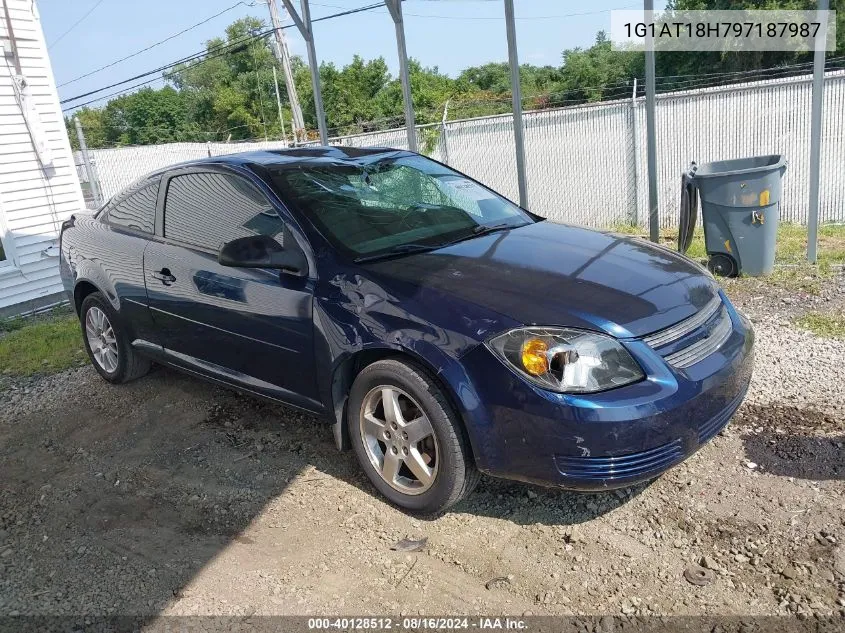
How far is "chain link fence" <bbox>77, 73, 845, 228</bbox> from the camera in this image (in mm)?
10648

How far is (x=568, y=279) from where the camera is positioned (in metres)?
3.05

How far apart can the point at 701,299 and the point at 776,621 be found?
136cm

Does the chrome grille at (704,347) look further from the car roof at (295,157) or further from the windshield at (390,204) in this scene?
the car roof at (295,157)

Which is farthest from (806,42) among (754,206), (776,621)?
(776,621)

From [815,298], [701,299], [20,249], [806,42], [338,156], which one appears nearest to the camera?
[701,299]

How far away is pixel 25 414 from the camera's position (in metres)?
5.04

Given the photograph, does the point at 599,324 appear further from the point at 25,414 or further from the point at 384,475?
the point at 25,414

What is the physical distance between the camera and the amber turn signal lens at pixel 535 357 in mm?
2680

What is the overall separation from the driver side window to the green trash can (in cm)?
455

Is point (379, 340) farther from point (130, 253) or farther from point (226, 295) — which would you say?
point (130, 253)

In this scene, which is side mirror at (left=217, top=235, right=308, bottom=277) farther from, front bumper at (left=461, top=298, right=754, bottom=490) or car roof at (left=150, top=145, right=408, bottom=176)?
front bumper at (left=461, top=298, right=754, bottom=490)

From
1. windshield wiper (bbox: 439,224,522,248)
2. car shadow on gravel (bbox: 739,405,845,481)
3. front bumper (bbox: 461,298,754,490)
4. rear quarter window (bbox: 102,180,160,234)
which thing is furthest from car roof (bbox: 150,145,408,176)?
car shadow on gravel (bbox: 739,405,845,481)

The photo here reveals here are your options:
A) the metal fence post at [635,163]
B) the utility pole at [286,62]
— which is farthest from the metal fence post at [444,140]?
the utility pole at [286,62]

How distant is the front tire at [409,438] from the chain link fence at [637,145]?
8453mm
